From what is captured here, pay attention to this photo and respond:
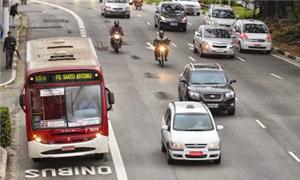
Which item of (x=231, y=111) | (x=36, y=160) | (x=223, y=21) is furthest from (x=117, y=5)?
(x=36, y=160)

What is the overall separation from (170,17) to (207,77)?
2537cm

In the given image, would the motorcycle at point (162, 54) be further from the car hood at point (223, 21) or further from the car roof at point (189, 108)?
the car roof at point (189, 108)

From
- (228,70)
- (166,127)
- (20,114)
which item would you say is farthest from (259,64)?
(166,127)

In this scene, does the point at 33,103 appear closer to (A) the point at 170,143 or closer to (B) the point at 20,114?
(A) the point at 170,143

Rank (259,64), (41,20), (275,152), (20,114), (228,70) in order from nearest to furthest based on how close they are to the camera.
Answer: (275,152) → (20,114) → (228,70) → (259,64) → (41,20)

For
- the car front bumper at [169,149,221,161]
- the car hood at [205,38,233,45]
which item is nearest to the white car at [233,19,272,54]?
the car hood at [205,38,233,45]

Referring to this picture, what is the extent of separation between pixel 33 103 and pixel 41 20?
124ft

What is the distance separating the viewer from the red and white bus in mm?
20188

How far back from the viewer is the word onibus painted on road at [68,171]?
2033 centimetres

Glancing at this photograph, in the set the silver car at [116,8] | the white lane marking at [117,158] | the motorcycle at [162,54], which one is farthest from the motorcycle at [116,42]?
the silver car at [116,8]

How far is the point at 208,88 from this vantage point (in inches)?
1084

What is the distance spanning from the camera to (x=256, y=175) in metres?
20.2

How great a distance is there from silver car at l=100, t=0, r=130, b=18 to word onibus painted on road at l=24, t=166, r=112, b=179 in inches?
1589

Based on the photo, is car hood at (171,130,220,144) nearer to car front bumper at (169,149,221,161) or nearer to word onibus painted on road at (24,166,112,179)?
car front bumper at (169,149,221,161)
